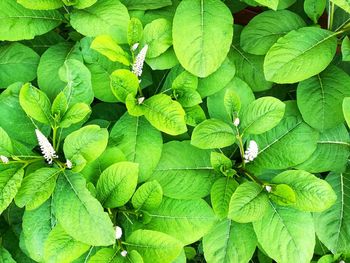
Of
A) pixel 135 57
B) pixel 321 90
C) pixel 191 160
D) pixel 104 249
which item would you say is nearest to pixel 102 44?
pixel 135 57

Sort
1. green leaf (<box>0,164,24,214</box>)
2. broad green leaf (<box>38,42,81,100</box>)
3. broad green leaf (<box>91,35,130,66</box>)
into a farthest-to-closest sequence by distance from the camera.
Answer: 1. broad green leaf (<box>38,42,81,100</box>)
2. broad green leaf (<box>91,35,130,66</box>)
3. green leaf (<box>0,164,24,214</box>)

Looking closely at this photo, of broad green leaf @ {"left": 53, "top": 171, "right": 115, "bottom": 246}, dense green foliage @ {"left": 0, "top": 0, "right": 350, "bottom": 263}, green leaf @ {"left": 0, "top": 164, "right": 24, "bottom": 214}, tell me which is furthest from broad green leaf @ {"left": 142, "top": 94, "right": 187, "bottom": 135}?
green leaf @ {"left": 0, "top": 164, "right": 24, "bottom": 214}

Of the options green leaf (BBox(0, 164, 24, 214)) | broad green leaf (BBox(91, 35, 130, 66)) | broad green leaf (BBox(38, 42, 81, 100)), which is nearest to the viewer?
green leaf (BBox(0, 164, 24, 214))

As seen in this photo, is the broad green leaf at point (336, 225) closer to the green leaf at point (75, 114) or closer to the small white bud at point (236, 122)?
the small white bud at point (236, 122)

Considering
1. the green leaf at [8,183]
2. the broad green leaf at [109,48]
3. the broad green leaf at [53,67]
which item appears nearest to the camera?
the green leaf at [8,183]

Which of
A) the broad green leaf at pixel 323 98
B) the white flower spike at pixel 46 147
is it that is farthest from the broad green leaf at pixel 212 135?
the white flower spike at pixel 46 147

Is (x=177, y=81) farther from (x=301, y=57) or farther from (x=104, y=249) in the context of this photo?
(x=104, y=249)

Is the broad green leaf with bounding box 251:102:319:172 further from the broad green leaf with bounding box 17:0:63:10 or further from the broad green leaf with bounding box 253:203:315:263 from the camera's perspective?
the broad green leaf with bounding box 17:0:63:10
